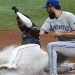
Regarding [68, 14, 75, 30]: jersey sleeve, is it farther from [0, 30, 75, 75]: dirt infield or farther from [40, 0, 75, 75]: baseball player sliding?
[0, 30, 75, 75]: dirt infield

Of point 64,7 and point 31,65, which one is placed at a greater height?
point 64,7

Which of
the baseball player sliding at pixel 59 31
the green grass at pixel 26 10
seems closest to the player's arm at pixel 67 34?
the baseball player sliding at pixel 59 31

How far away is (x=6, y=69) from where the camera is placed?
645 cm

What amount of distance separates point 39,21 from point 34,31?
26.0 ft

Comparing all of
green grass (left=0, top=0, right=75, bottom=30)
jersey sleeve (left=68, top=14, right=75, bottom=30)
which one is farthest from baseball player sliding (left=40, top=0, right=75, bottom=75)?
green grass (left=0, top=0, right=75, bottom=30)

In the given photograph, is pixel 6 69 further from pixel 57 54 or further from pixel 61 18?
pixel 61 18

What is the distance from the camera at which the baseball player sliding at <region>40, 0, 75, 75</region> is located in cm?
642

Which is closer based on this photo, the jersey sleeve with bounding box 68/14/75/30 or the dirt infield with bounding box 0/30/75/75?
the jersey sleeve with bounding box 68/14/75/30

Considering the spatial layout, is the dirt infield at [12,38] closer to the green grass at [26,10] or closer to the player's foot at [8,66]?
the green grass at [26,10]

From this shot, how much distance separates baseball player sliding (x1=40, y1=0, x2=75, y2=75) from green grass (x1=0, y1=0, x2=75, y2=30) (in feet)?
24.4

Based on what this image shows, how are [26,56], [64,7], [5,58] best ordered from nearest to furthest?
[26,56]
[5,58]
[64,7]

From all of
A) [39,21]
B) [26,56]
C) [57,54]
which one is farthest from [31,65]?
[39,21]

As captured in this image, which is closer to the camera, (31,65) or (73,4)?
(31,65)

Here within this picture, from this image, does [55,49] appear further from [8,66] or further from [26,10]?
[26,10]
